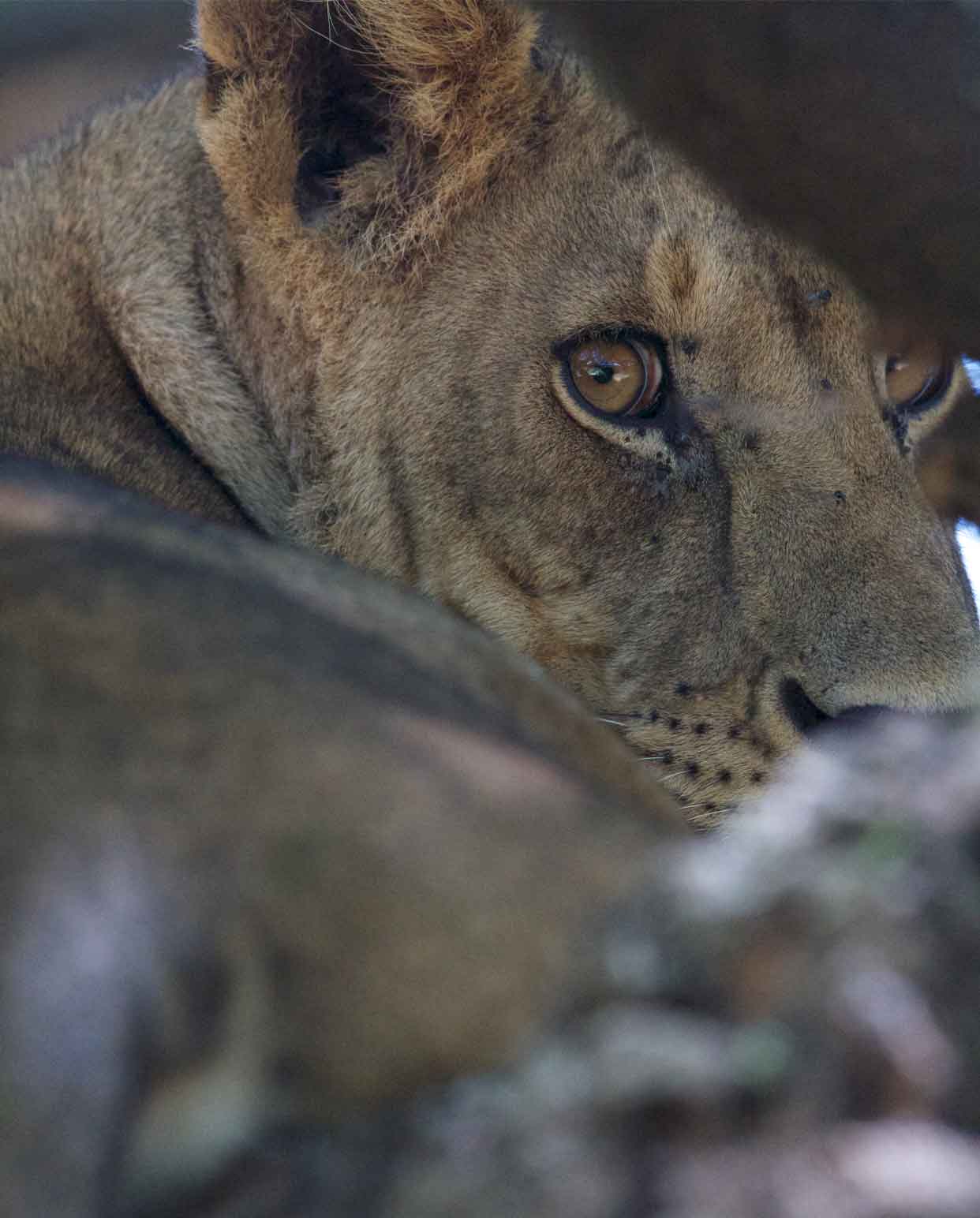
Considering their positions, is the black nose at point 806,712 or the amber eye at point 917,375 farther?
the amber eye at point 917,375

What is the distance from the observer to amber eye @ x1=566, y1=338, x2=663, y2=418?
3.18 m

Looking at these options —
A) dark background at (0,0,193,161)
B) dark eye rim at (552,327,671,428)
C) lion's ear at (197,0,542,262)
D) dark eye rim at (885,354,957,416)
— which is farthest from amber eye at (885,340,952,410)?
dark background at (0,0,193,161)

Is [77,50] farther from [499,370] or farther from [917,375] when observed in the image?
[917,375]

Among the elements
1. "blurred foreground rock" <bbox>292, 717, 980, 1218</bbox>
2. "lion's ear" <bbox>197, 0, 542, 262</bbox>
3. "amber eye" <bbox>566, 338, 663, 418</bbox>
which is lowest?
"blurred foreground rock" <bbox>292, 717, 980, 1218</bbox>

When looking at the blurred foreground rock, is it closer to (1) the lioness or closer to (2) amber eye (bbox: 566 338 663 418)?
(1) the lioness

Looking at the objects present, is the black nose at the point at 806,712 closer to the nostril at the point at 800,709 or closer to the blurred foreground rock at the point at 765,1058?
the nostril at the point at 800,709

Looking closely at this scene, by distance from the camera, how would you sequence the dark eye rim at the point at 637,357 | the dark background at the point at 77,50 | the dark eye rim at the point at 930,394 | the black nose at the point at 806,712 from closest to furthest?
the black nose at the point at 806,712 < the dark eye rim at the point at 637,357 < the dark eye rim at the point at 930,394 < the dark background at the point at 77,50

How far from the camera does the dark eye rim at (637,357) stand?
3162mm

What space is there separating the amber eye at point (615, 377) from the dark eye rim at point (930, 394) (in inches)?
21.2

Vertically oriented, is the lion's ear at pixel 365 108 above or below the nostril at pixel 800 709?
above

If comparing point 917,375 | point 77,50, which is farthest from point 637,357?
point 77,50

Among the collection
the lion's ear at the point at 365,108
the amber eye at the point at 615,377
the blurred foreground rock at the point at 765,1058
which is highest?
the lion's ear at the point at 365,108

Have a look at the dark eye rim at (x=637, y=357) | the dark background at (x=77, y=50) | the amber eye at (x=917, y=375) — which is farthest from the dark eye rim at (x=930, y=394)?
the dark background at (x=77, y=50)

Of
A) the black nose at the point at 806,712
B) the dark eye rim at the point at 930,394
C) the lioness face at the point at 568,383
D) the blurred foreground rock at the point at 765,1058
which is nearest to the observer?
the blurred foreground rock at the point at 765,1058
